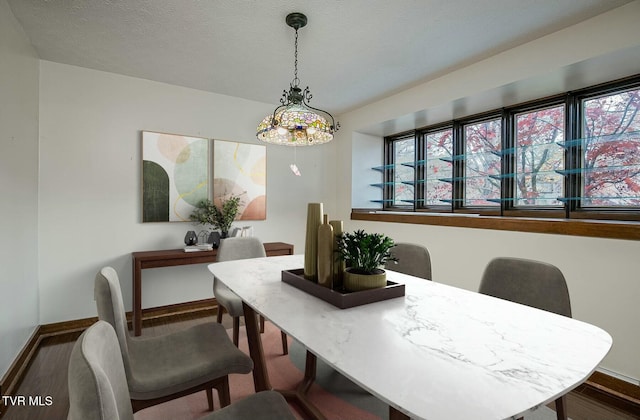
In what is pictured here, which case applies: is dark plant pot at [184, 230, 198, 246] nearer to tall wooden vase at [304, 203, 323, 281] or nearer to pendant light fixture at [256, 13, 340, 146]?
pendant light fixture at [256, 13, 340, 146]

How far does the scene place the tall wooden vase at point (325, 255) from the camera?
139 cm

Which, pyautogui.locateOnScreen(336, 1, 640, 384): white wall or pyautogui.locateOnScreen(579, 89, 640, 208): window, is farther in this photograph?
pyautogui.locateOnScreen(579, 89, 640, 208): window

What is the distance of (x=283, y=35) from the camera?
7.31 feet

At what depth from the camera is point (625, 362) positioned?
194 cm

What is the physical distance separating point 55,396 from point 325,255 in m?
1.91

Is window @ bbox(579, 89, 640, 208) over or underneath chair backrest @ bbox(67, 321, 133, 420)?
over

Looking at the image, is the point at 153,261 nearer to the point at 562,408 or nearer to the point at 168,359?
the point at 168,359

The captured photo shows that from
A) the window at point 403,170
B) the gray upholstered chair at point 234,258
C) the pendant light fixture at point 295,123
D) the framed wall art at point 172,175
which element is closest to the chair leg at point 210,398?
the gray upholstered chair at point 234,258

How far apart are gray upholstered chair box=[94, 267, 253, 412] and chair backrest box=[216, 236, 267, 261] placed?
0.87 m

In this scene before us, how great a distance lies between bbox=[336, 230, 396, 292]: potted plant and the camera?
1.34m

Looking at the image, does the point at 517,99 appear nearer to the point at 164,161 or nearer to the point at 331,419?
the point at 331,419

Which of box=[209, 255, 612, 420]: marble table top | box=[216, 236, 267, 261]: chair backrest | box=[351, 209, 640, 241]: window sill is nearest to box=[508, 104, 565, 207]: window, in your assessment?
box=[351, 209, 640, 241]: window sill

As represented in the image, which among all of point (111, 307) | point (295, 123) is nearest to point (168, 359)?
point (111, 307)

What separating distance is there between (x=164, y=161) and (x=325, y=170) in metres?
2.01
